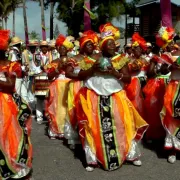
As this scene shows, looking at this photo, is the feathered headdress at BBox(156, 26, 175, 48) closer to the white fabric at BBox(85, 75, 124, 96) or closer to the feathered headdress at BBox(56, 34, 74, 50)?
the white fabric at BBox(85, 75, 124, 96)

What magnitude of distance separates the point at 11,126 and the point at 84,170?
128cm

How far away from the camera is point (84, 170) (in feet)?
16.8

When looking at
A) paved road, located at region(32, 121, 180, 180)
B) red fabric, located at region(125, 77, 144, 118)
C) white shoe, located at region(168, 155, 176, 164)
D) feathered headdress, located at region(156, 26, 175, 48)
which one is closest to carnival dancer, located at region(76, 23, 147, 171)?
paved road, located at region(32, 121, 180, 180)

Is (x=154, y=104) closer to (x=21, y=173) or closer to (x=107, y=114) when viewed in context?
(x=107, y=114)

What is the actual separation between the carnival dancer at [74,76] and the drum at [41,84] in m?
2.06

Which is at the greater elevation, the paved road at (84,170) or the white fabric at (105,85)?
the white fabric at (105,85)

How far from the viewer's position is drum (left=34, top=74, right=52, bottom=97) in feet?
27.5

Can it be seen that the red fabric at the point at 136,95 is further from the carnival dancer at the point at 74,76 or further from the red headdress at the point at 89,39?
the red headdress at the point at 89,39

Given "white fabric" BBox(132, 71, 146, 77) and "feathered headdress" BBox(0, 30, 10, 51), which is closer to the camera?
"feathered headdress" BBox(0, 30, 10, 51)

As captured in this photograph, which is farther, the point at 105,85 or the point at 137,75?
the point at 137,75

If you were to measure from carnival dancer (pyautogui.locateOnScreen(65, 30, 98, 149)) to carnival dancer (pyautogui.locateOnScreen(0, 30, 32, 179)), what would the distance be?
4.36ft

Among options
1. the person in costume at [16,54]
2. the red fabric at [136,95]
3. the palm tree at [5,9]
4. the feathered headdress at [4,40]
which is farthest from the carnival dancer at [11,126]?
the palm tree at [5,9]

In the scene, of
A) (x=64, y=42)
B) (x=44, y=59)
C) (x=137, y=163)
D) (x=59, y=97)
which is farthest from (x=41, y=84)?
(x=137, y=163)

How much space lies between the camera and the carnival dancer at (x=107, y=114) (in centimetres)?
496
